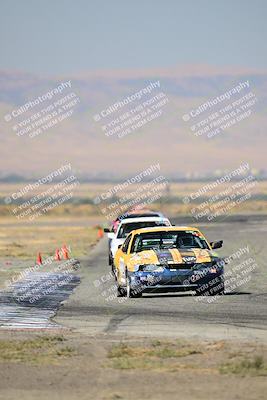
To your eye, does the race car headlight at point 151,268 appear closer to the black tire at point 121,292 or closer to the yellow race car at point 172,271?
the yellow race car at point 172,271

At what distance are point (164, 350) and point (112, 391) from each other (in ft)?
8.28

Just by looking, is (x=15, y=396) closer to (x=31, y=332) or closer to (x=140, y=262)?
(x=31, y=332)

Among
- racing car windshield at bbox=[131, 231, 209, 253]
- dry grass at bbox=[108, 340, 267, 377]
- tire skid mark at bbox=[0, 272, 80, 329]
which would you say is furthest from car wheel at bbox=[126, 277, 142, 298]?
dry grass at bbox=[108, 340, 267, 377]

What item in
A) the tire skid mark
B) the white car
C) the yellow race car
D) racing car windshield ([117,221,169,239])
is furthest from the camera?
racing car windshield ([117,221,169,239])

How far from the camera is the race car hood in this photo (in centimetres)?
2047

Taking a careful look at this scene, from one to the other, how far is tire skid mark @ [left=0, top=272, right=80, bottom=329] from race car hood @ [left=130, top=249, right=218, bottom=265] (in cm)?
168

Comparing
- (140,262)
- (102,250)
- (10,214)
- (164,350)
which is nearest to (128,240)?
(140,262)

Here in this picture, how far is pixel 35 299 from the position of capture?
2125 centimetres

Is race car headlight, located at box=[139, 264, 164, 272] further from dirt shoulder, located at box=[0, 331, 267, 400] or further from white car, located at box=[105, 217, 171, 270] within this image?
white car, located at box=[105, 217, 171, 270]

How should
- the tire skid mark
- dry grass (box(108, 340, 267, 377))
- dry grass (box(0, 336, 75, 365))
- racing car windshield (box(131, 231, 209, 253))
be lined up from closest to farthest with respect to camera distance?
dry grass (box(108, 340, 267, 377)), dry grass (box(0, 336, 75, 365)), the tire skid mark, racing car windshield (box(131, 231, 209, 253))

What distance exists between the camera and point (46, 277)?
2806 cm

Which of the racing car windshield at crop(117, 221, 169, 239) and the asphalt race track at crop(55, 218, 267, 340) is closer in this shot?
the asphalt race track at crop(55, 218, 267, 340)

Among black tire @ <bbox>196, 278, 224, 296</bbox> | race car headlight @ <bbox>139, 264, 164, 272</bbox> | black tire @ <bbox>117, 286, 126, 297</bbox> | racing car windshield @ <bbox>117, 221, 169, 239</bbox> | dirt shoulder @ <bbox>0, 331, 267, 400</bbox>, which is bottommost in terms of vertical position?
black tire @ <bbox>196, 278, 224, 296</bbox>

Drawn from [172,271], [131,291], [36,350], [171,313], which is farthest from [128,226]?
[36,350]
